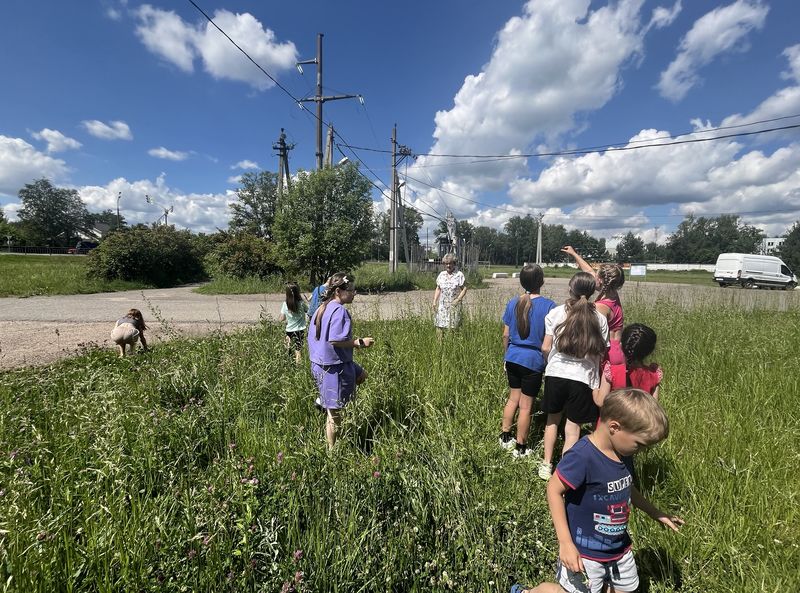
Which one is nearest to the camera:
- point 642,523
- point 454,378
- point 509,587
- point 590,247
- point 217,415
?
point 509,587

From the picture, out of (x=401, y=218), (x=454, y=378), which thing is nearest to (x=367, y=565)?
(x=454, y=378)

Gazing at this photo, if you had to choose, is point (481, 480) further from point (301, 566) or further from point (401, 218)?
point (401, 218)

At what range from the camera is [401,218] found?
22.8 metres

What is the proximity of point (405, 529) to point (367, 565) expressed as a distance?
0.24 meters

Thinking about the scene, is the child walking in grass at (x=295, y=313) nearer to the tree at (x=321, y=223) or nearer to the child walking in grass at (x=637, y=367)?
the child walking in grass at (x=637, y=367)

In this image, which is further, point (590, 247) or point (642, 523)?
point (590, 247)

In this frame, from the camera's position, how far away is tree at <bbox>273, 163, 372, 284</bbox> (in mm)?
14234

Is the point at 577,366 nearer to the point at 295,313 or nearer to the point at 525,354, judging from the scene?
the point at 525,354

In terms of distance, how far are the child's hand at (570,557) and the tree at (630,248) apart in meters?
108

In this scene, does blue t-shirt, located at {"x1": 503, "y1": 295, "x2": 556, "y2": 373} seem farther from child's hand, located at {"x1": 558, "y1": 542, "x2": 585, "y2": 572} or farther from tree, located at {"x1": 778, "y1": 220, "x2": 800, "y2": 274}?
tree, located at {"x1": 778, "y1": 220, "x2": 800, "y2": 274}

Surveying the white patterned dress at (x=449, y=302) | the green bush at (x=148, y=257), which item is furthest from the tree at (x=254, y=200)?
the white patterned dress at (x=449, y=302)

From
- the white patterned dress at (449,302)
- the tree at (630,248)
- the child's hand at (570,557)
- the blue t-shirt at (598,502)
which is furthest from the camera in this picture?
the tree at (630,248)

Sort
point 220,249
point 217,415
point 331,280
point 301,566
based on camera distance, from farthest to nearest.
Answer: point 220,249 < point 331,280 < point 217,415 < point 301,566

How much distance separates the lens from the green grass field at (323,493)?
1.56 m
